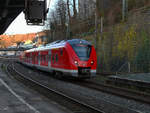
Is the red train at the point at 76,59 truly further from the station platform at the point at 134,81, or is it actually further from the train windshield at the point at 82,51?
the station platform at the point at 134,81

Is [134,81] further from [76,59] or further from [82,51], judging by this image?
[82,51]

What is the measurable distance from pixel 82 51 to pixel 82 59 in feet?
2.04

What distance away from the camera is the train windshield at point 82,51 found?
1418 cm

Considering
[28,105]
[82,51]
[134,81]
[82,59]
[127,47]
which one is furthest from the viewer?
[127,47]

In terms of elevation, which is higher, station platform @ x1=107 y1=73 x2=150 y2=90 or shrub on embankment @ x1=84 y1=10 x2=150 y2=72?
shrub on embankment @ x1=84 y1=10 x2=150 y2=72

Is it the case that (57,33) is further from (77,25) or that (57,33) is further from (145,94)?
(145,94)

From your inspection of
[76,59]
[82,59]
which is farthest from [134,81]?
[76,59]

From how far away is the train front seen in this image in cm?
1391

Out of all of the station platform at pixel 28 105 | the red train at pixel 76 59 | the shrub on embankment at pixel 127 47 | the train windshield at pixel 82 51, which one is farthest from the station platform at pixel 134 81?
the station platform at pixel 28 105

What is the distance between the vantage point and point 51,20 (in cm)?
5288

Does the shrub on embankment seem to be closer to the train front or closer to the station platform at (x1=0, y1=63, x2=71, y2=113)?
the train front

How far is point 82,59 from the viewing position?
1411 centimetres

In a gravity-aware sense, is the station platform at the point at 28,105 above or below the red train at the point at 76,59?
below

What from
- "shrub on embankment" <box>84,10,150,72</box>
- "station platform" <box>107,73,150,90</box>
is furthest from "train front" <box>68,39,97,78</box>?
"shrub on embankment" <box>84,10,150,72</box>
